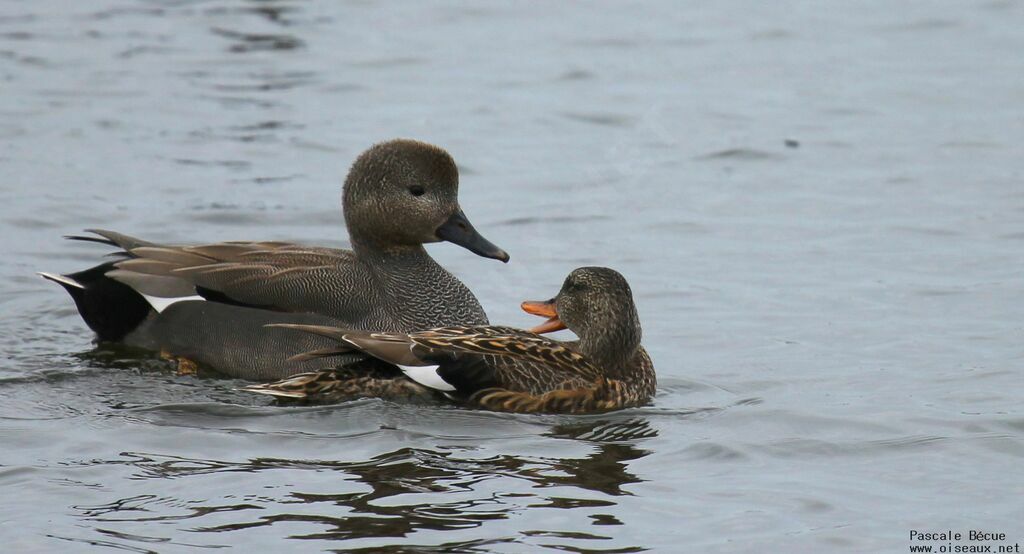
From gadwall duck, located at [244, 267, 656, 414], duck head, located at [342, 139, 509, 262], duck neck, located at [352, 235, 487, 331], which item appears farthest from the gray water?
duck head, located at [342, 139, 509, 262]

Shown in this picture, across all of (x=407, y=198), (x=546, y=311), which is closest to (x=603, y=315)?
(x=546, y=311)

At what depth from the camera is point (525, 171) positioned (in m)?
15.6

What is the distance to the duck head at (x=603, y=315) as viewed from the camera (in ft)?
30.7

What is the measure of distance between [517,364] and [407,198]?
1518mm

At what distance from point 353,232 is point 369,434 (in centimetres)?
204

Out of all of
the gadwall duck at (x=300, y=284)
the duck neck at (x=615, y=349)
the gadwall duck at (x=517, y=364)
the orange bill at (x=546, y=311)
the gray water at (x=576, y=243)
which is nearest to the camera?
the gray water at (x=576, y=243)

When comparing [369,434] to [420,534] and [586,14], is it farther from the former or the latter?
[586,14]

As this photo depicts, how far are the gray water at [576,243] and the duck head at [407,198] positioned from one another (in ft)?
4.24

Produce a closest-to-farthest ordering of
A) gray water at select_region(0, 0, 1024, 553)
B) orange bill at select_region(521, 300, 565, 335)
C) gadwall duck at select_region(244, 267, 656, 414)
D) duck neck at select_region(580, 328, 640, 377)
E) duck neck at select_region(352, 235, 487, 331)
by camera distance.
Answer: gray water at select_region(0, 0, 1024, 553) < gadwall duck at select_region(244, 267, 656, 414) < duck neck at select_region(580, 328, 640, 377) < orange bill at select_region(521, 300, 565, 335) < duck neck at select_region(352, 235, 487, 331)

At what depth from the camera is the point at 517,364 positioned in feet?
29.7

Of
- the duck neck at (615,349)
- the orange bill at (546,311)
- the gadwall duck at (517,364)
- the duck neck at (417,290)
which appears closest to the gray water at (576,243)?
the gadwall duck at (517,364)

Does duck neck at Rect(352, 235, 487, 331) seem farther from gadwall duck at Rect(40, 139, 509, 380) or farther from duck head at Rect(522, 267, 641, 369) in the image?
duck head at Rect(522, 267, 641, 369)

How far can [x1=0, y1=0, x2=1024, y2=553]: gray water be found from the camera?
7.61 m

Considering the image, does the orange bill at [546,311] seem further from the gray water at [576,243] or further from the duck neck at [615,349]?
the gray water at [576,243]
